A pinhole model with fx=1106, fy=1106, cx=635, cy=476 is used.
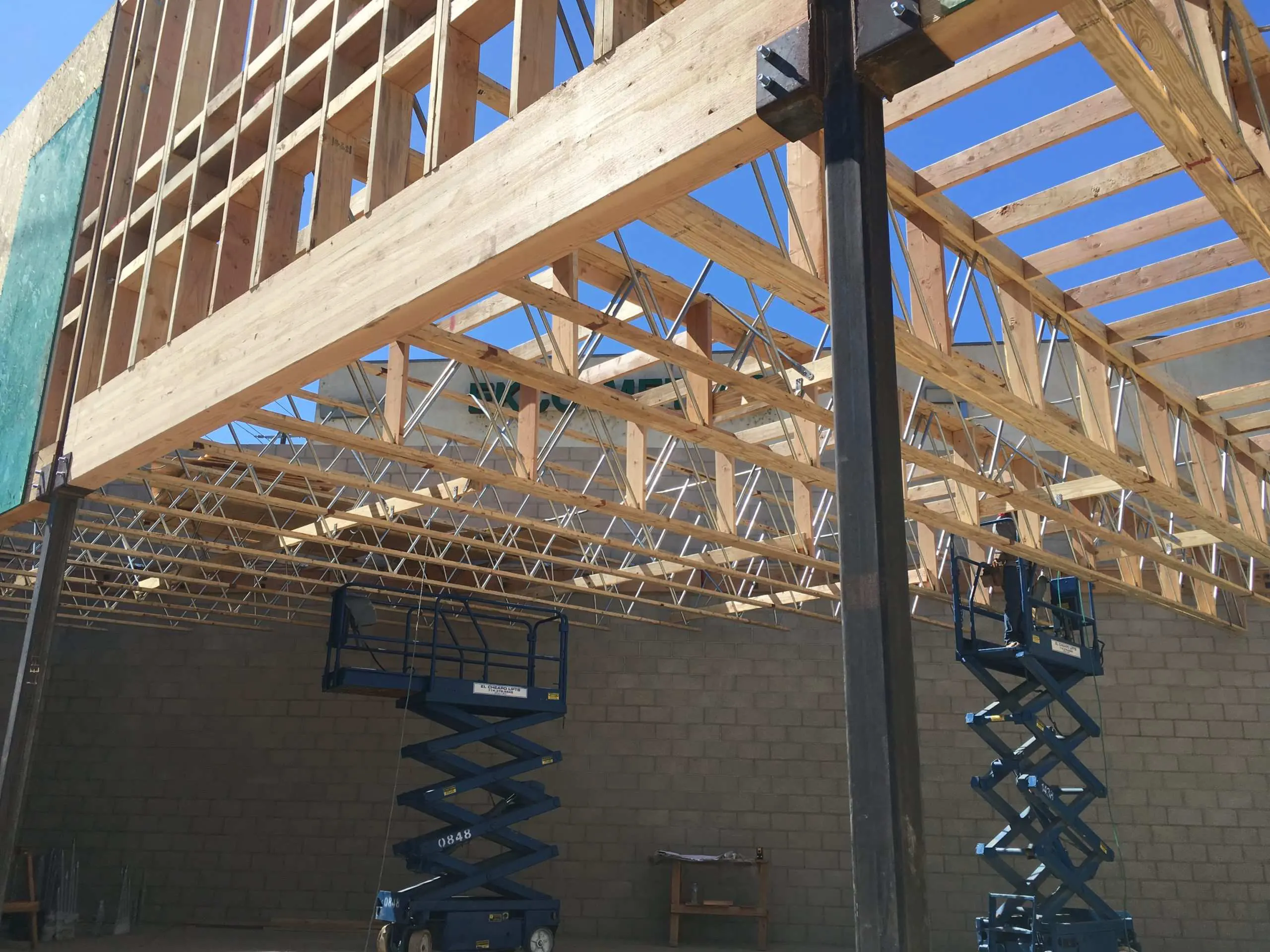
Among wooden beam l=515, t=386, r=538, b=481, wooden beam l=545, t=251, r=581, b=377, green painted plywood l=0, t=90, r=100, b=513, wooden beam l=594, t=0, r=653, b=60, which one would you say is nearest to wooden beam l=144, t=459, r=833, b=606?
wooden beam l=515, t=386, r=538, b=481

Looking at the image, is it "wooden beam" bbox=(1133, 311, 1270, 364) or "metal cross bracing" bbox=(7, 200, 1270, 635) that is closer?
"wooden beam" bbox=(1133, 311, 1270, 364)

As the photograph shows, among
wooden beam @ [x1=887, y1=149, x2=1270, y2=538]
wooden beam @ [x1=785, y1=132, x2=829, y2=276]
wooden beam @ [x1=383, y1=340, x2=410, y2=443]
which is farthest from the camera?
wooden beam @ [x1=383, y1=340, x2=410, y2=443]

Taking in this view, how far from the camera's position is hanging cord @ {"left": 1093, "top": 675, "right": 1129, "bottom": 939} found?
1759 centimetres

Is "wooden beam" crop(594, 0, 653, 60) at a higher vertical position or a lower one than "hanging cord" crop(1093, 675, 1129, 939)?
higher

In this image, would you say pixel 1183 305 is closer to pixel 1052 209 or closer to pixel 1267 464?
pixel 1052 209

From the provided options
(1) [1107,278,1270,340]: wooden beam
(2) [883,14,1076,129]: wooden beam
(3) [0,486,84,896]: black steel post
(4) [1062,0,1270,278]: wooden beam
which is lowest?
(3) [0,486,84,896]: black steel post

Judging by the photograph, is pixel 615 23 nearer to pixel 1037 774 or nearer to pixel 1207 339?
pixel 1207 339

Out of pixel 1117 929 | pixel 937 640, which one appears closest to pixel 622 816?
pixel 937 640

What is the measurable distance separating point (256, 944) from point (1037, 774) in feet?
40.2

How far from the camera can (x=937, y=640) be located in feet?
65.4

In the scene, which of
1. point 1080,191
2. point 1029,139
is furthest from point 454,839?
point 1029,139

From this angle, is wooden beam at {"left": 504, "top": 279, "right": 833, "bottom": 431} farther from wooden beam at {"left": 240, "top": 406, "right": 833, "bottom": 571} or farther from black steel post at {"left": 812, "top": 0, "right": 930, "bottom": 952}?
black steel post at {"left": 812, "top": 0, "right": 930, "bottom": 952}

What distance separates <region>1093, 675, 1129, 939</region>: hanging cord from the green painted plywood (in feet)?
50.3

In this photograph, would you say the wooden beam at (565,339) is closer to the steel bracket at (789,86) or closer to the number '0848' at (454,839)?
the steel bracket at (789,86)
